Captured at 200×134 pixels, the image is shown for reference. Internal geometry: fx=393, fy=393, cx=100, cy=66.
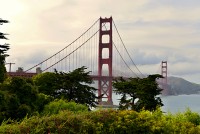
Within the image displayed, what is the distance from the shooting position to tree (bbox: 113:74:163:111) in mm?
41812

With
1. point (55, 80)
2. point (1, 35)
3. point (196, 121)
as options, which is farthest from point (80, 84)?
point (196, 121)

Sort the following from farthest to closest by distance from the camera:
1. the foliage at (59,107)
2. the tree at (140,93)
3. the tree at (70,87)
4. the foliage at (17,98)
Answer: the tree at (70,87)
the tree at (140,93)
the foliage at (59,107)
the foliage at (17,98)

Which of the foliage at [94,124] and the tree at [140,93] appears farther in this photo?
the tree at [140,93]

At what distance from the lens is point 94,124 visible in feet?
45.9

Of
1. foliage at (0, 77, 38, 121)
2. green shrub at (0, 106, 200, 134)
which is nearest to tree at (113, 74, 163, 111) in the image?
foliage at (0, 77, 38, 121)

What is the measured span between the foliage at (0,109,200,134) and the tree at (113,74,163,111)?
24811mm

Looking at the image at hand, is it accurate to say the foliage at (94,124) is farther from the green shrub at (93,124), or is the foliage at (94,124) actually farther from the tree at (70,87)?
the tree at (70,87)

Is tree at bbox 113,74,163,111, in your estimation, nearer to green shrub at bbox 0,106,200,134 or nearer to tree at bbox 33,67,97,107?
tree at bbox 33,67,97,107

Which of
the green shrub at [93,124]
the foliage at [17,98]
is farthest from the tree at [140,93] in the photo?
the green shrub at [93,124]

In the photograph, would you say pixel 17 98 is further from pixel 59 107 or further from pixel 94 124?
pixel 94 124

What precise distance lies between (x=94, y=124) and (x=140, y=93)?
28891mm

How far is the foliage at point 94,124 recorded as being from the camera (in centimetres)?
1280

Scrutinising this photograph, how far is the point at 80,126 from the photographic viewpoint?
13.6m

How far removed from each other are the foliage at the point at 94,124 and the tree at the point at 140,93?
24811mm
